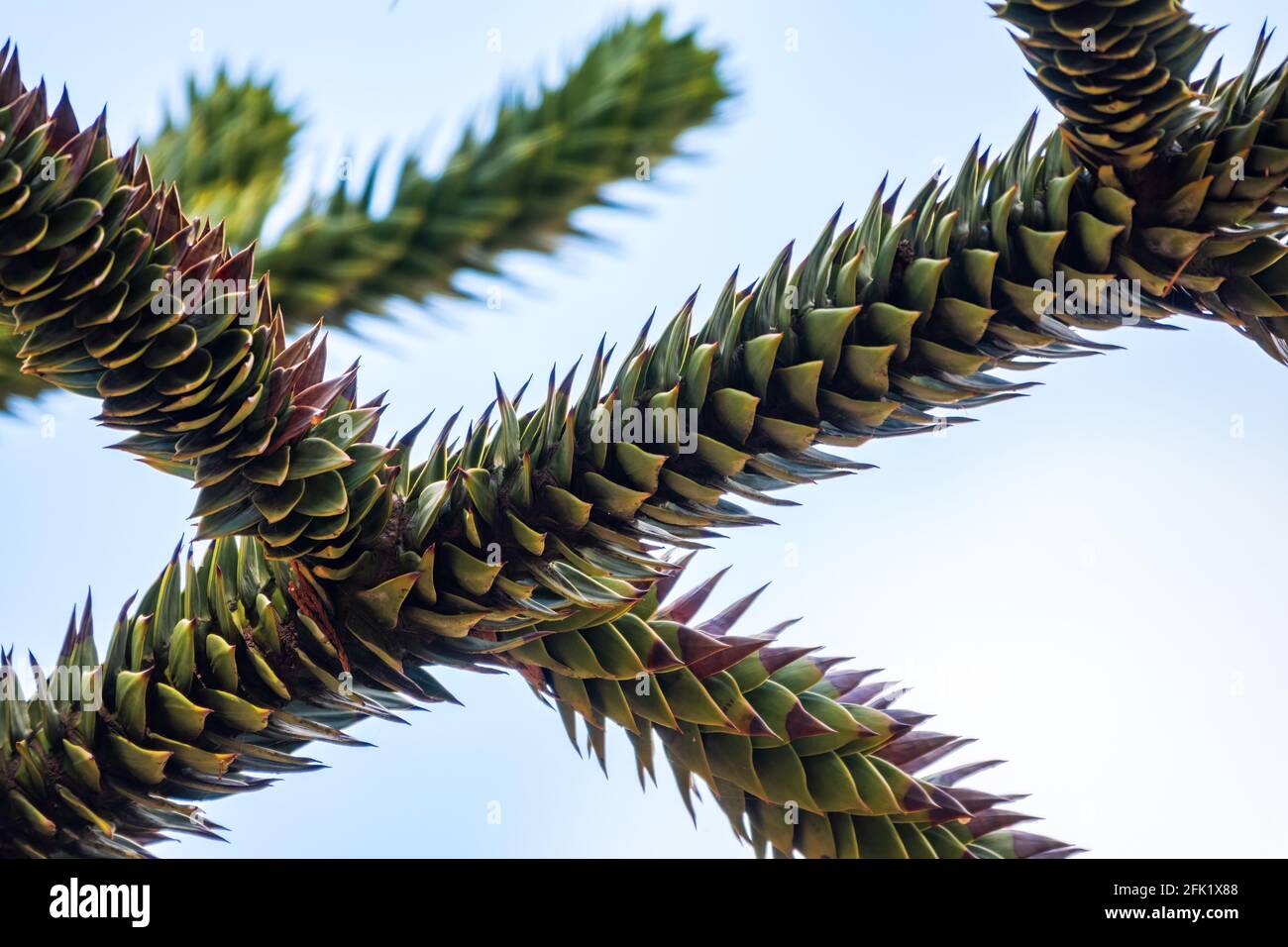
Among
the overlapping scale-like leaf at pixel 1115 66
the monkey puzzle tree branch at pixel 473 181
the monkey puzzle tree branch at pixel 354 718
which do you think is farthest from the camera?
the monkey puzzle tree branch at pixel 473 181

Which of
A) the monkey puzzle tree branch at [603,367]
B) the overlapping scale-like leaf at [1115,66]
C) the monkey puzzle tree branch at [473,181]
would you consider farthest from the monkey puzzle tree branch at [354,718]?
the monkey puzzle tree branch at [473,181]

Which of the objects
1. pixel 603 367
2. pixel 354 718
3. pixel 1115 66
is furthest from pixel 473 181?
pixel 1115 66

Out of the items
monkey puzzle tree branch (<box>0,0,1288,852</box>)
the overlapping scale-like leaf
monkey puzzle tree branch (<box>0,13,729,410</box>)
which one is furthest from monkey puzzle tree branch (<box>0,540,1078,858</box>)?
monkey puzzle tree branch (<box>0,13,729,410</box>)

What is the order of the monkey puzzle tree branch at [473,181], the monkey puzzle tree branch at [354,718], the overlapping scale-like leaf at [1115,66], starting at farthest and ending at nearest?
the monkey puzzle tree branch at [473,181], the monkey puzzle tree branch at [354,718], the overlapping scale-like leaf at [1115,66]

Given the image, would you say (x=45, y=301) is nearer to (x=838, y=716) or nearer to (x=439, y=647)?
(x=439, y=647)

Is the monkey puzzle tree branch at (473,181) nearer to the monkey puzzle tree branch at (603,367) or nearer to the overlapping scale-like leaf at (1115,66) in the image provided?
the monkey puzzle tree branch at (603,367)

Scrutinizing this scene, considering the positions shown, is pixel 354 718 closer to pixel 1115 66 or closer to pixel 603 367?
pixel 603 367

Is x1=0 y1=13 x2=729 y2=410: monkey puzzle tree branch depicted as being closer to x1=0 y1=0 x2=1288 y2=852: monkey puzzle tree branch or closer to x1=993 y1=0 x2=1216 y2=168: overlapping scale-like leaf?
x1=0 y1=0 x2=1288 y2=852: monkey puzzle tree branch

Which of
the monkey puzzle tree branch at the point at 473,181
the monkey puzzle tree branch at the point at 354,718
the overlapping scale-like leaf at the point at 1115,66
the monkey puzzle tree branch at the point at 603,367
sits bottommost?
the monkey puzzle tree branch at the point at 354,718

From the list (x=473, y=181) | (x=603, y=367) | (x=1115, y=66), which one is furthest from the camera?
→ (x=473, y=181)

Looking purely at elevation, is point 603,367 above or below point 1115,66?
below

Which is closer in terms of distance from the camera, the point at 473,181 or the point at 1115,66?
the point at 1115,66
